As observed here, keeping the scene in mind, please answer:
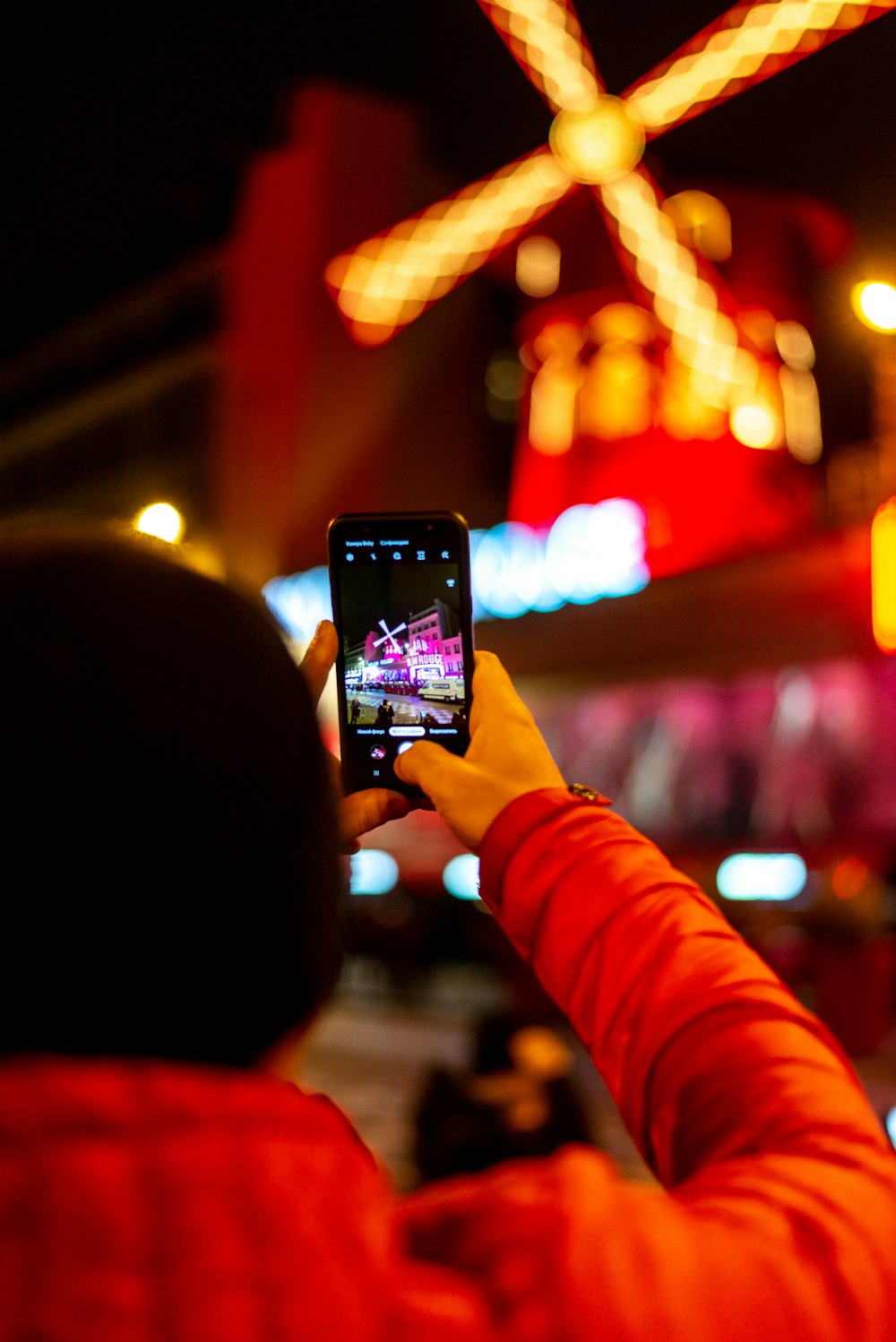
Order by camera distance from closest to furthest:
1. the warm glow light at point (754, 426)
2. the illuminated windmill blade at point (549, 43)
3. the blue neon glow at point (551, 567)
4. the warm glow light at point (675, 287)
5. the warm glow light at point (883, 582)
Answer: the illuminated windmill blade at point (549, 43)
the warm glow light at point (883, 582)
the warm glow light at point (675, 287)
the warm glow light at point (754, 426)
the blue neon glow at point (551, 567)

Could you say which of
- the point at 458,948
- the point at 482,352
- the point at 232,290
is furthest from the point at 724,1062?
the point at 482,352

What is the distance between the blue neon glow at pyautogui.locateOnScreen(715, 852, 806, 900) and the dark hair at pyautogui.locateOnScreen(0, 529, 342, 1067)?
8379 mm

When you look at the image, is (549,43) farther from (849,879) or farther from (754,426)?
(849,879)

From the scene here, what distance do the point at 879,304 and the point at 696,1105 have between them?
3.09 m

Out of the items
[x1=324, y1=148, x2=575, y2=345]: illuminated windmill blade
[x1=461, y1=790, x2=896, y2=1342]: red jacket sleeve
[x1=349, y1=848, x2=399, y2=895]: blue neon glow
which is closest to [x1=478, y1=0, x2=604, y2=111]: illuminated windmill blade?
[x1=324, y1=148, x2=575, y2=345]: illuminated windmill blade

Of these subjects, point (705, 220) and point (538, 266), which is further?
point (538, 266)

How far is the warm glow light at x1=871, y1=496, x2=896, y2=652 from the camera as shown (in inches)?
267

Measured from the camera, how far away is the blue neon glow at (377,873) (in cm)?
1111

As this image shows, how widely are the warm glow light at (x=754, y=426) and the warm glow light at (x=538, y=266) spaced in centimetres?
232

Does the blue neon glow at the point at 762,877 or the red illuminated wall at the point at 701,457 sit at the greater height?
the red illuminated wall at the point at 701,457

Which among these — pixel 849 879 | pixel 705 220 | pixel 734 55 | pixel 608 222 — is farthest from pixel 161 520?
pixel 705 220

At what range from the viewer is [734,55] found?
14.9ft

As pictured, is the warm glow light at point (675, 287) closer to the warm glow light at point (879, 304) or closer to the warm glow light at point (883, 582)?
the warm glow light at point (883, 582)

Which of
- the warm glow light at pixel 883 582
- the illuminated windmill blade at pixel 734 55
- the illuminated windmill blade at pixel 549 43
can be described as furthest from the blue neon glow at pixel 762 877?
the illuminated windmill blade at pixel 549 43
